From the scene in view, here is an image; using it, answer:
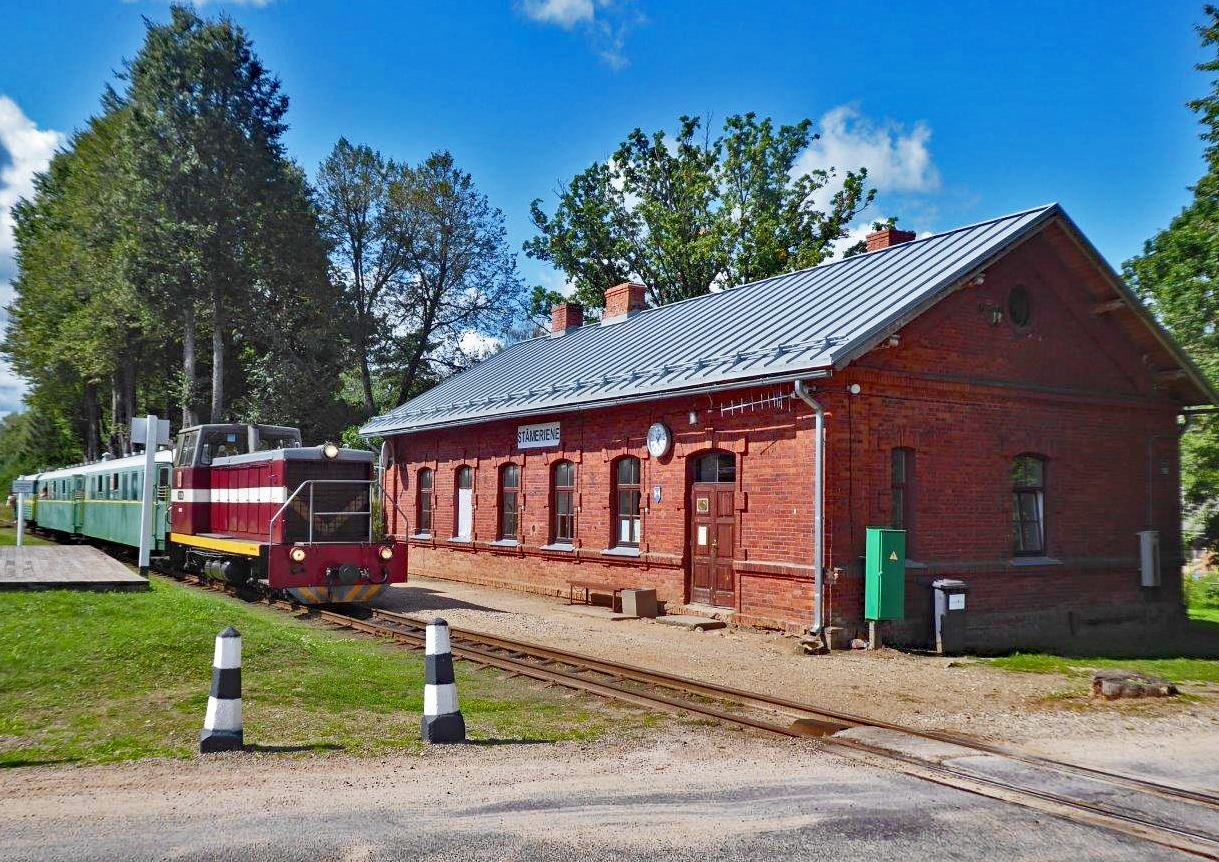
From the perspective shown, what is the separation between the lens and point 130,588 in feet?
43.7

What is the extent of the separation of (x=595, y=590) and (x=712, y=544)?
288cm

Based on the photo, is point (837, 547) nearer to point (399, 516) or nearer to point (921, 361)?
point (921, 361)

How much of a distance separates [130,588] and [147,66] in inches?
942

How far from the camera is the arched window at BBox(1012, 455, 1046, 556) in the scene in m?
16.5

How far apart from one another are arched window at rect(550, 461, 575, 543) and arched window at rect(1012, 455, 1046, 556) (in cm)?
827

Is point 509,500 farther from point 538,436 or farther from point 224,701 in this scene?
point 224,701

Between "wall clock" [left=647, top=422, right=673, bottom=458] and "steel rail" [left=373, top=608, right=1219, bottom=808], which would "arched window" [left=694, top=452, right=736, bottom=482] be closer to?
"wall clock" [left=647, top=422, right=673, bottom=458]

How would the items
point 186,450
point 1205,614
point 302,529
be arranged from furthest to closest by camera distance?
point 1205,614
point 186,450
point 302,529

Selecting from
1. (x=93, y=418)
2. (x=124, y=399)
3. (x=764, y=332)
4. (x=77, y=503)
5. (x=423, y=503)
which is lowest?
(x=77, y=503)

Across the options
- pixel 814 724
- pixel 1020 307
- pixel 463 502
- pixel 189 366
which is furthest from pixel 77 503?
pixel 814 724

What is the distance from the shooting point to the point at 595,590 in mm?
18062

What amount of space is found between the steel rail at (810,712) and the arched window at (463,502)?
9.33 meters

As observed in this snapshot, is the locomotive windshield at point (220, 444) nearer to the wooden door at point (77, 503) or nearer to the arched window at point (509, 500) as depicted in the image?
the arched window at point (509, 500)

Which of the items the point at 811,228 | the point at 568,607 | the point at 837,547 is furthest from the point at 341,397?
the point at 837,547
